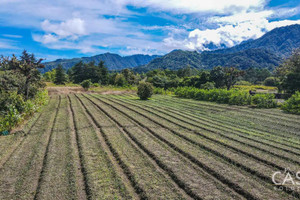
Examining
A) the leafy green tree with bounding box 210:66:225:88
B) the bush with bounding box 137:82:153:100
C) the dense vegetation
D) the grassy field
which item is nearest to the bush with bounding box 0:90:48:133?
the dense vegetation

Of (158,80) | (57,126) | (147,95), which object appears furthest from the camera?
(158,80)

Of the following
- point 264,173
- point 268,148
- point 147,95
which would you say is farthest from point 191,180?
point 147,95

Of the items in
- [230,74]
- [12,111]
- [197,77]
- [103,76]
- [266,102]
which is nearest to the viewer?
[12,111]

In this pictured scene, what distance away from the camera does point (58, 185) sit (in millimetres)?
6535

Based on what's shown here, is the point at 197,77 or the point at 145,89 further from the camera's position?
the point at 197,77

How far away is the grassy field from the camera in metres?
6.30

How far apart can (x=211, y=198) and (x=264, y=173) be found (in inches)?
120

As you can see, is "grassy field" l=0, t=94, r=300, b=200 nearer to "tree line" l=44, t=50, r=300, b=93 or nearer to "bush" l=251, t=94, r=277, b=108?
"bush" l=251, t=94, r=277, b=108

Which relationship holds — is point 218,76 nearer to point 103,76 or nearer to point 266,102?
point 266,102

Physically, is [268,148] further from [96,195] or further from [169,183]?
[96,195]

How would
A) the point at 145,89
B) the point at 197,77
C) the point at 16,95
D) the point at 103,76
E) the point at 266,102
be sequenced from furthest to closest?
the point at 103,76 → the point at 197,77 → the point at 145,89 → the point at 266,102 → the point at 16,95

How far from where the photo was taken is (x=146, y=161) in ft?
27.8

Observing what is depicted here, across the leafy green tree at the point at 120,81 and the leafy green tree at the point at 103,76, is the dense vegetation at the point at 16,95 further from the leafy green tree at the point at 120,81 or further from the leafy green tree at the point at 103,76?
the leafy green tree at the point at 103,76

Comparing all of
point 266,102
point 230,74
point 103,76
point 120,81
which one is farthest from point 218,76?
point 103,76
